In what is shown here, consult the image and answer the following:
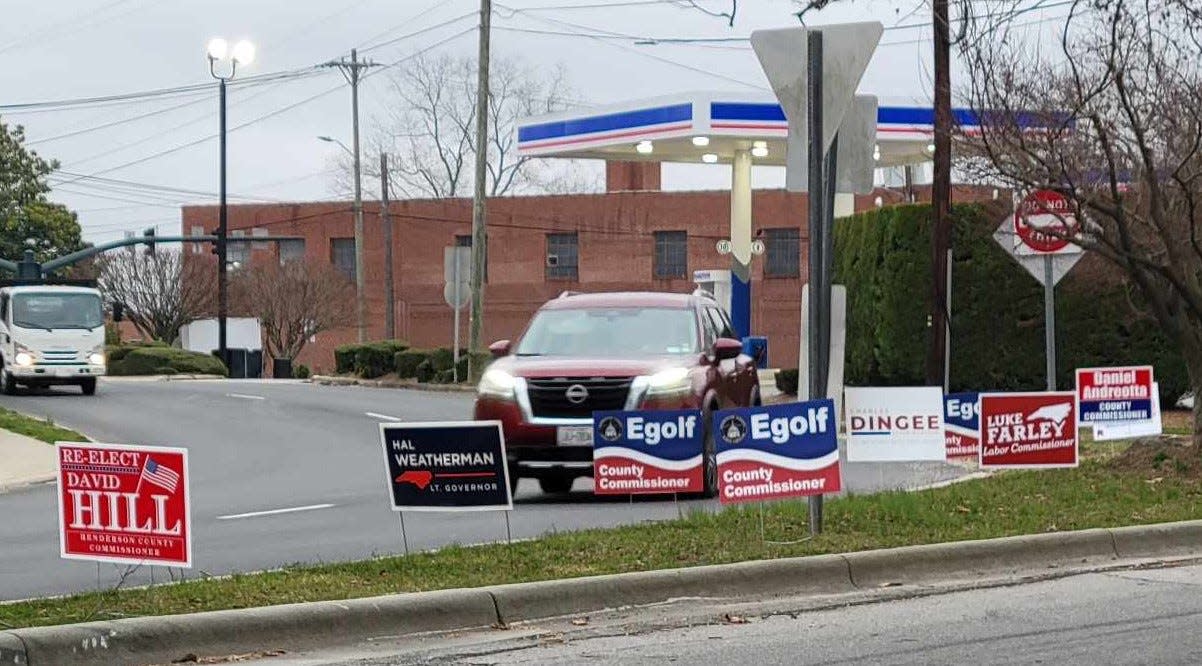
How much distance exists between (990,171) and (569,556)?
9.86 metres

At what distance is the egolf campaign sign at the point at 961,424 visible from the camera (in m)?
16.6

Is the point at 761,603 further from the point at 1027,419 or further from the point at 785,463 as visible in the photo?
the point at 1027,419

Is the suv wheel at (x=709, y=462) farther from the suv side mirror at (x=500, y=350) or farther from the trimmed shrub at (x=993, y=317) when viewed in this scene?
the trimmed shrub at (x=993, y=317)

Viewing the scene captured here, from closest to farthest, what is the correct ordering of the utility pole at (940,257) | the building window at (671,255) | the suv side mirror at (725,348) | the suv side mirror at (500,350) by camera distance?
the suv side mirror at (725,348) < the suv side mirror at (500,350) < the utility pole at (940,257) < the building window at (671,255)

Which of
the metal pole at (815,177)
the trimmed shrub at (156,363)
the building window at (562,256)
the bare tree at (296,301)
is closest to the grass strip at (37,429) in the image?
the metal pole at (815,177)

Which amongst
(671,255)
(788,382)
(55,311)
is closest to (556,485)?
(788,382)

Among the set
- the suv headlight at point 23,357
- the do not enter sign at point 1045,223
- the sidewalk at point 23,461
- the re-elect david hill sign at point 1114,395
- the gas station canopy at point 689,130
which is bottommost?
the sidewalk at point 23,461

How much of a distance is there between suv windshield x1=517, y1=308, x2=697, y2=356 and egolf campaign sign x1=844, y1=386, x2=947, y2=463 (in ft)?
7.56

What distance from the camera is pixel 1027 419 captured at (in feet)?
52.5

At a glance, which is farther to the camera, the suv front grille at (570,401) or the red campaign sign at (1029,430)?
the suv front grille at (570,401)

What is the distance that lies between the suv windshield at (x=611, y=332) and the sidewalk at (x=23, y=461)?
6624mm

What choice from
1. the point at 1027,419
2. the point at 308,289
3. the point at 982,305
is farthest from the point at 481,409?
the point at 308,289

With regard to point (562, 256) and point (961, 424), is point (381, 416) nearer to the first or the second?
point (961, 424)

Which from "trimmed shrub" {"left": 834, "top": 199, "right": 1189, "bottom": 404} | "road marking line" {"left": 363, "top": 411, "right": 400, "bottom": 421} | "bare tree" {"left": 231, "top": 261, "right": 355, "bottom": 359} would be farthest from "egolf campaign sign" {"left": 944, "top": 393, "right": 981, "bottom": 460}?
"bare tree" {"left": 231, "top": 261, "right": 355, "bottom": 359}
